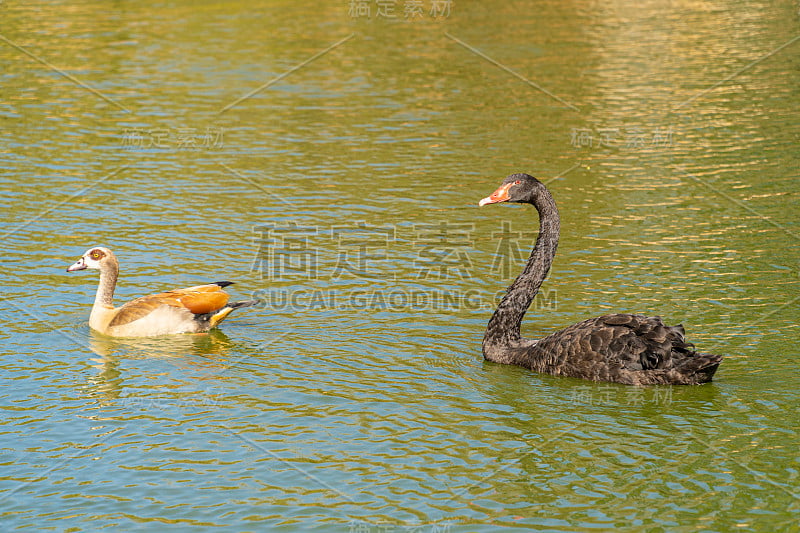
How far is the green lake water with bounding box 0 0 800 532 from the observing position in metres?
8.39

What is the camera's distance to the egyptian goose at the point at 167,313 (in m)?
12.0

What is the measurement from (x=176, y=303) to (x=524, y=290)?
4.03 m

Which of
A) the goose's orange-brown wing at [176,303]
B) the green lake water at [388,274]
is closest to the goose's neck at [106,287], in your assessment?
the goose's orange-brown wing at [176,303]

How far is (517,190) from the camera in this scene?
11023 mm

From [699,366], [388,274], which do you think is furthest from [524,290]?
[388,274]

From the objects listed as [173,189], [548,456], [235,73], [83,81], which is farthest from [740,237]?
[83,81]

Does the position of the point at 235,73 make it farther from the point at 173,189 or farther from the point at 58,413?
the point at 58,413

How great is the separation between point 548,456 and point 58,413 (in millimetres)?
4658

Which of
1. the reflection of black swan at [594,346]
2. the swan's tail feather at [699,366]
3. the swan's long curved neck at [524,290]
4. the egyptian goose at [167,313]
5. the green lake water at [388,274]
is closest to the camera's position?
the green lake water at [388,274]

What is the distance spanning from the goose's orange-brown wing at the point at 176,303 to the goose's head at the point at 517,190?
353 cm

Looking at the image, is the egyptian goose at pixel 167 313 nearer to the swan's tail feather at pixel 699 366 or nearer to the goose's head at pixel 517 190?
the goose's head at pixel 517 190

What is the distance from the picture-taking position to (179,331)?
12219 mm

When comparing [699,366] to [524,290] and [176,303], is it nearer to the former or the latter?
[524,290]

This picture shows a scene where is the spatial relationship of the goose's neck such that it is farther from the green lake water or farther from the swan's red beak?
the swan's red beak
